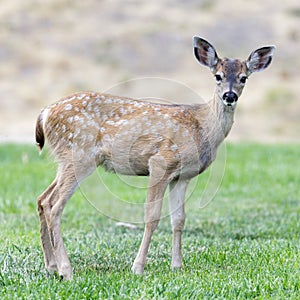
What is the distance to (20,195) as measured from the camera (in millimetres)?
11562

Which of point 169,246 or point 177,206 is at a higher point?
point 177,206

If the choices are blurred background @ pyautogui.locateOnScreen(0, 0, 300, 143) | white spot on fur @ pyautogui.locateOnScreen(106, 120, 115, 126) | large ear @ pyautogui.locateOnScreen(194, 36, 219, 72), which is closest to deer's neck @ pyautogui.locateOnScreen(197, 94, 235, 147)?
large ear @ pyautogui.locateOnScreen(194, 36, 219, 72)

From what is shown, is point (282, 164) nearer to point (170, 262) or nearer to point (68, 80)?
point (170, 262)

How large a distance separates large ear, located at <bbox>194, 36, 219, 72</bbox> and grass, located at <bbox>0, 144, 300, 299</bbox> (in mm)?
1771

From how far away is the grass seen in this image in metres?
5.55

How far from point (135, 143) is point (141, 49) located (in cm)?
3584

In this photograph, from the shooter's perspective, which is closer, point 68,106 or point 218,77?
point 68,106

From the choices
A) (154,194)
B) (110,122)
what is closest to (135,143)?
(110,122)

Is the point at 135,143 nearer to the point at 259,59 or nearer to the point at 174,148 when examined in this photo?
the point at 174,148

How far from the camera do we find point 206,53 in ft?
23.2

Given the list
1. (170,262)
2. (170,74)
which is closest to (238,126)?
(170,74)

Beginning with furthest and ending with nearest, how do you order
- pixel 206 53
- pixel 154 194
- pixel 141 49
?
pixel 141 49
pixel 206 53
pixel 154 194

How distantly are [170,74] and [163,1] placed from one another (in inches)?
426

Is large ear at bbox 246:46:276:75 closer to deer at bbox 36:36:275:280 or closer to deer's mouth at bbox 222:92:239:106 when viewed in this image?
deer at bbox 36:36:275:280
